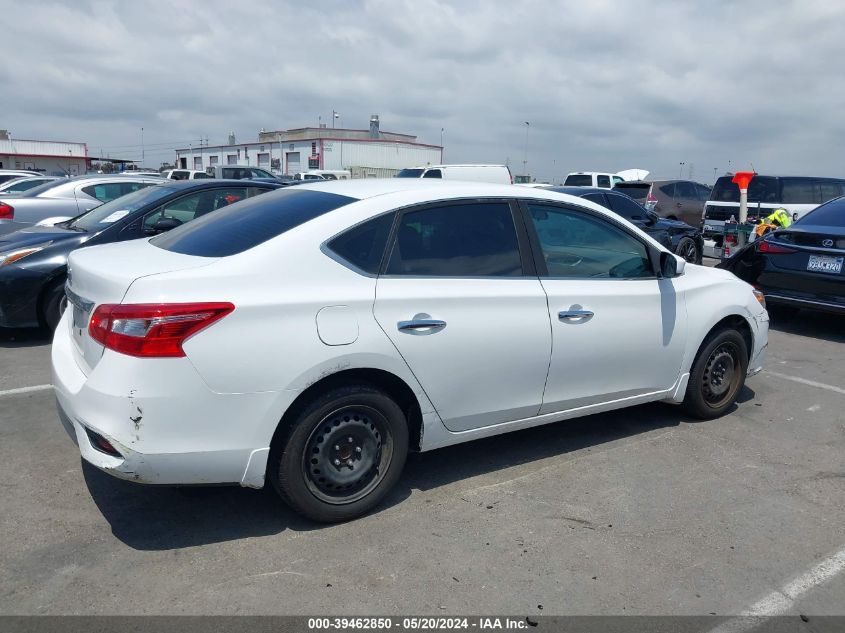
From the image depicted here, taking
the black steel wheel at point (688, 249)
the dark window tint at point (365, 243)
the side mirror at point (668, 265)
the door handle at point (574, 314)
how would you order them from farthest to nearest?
the black steel wheel at point (688, 249)
the side mirror at point (668, 265)
the door handle at point (574, 314)
the dark window tint at point (365, 243)

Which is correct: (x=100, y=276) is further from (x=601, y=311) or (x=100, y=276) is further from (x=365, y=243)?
(x=601, y=311)

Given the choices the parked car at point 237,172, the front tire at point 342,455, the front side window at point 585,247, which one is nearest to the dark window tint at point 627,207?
the front side window at point 585,247

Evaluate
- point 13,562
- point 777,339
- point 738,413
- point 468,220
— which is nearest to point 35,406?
point 13,562

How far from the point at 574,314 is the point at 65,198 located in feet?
27.8

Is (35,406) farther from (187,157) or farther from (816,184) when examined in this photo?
(187,157)

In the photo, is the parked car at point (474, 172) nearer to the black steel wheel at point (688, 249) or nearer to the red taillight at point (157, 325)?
the black steel wheel at point (688, 249)

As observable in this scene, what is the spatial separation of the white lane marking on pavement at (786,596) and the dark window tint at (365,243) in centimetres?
221

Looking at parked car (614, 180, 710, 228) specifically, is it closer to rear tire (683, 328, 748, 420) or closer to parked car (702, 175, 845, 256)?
parked car (702, 175, 845, 256)

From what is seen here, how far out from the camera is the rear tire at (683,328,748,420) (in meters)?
4.93

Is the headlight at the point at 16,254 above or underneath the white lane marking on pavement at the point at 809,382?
above

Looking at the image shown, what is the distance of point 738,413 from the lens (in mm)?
5359

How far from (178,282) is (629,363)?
2.78m

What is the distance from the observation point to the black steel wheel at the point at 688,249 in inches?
517

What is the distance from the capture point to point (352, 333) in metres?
3.29
